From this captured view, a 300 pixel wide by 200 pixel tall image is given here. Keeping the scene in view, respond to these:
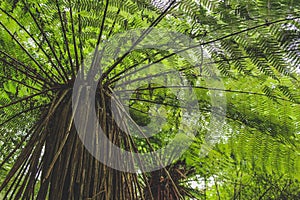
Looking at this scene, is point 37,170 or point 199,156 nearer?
point 37,170

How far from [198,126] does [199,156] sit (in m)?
0.17

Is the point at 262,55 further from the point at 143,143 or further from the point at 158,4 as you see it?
the point at 143,143

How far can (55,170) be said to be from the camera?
2.43 ft

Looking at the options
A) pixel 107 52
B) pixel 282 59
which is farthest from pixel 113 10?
pixel 282 59

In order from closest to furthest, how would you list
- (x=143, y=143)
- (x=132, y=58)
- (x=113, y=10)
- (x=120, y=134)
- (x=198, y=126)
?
1. (x=120, y=134)
2. (x=113, y=10)
3. (x=132, y=58)
4. (x=198, y=126)
5. (x=143, y=143)

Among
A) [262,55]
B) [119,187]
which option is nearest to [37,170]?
[119,187]

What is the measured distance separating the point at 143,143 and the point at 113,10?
2.80 ft

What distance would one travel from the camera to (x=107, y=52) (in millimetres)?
1127

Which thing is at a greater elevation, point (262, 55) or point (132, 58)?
point (132, 58)

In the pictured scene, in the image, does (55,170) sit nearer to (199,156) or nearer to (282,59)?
(282,59)

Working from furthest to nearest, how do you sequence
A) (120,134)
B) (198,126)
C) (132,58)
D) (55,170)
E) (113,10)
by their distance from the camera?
1. (198,126)
2. (132,58)
3. (113,10)
4. (120,134)
5. (55,170)

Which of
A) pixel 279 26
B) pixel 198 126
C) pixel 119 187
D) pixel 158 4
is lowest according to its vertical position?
pixel 119 187

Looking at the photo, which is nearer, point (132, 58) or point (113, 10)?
point (113, 10)

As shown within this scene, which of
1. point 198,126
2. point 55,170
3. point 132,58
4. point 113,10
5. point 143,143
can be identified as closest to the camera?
point 55,170
